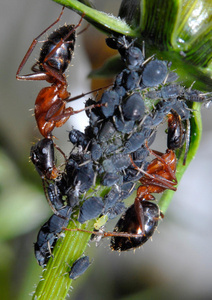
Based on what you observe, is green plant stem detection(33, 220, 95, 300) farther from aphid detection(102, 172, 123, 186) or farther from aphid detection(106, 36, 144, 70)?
aphid detection(106, 36, 144, 70)

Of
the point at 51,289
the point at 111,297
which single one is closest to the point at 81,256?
the point at 51,289

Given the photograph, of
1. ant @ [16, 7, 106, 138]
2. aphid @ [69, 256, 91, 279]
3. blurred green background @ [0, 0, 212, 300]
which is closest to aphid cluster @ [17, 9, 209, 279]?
aphid @ [69, 256, 91, 279]

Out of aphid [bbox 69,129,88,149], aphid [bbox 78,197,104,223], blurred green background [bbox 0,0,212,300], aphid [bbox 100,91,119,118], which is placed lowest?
blurred green background [bbox 0,0,212,300]

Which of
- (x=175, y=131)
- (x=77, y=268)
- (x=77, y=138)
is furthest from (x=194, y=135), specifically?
(x=77, y=268)

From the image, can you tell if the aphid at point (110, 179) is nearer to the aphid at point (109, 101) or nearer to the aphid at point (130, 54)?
the aphid at point (109, 101)

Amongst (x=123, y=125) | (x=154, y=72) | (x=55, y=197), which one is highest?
(x=154, y=72)

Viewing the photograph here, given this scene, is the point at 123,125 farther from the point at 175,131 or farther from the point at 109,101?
the point at 175,131

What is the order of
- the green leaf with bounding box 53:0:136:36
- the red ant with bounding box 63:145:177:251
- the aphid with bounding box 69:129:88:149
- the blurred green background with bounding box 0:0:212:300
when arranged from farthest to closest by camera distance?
the blurred green background with bounding box 0:0:212:300, the red ant with bounding box 63:145:177:251, the aphid with bounding box 69:129:88:149, the green leaf with bounding box 53:0:136:36
